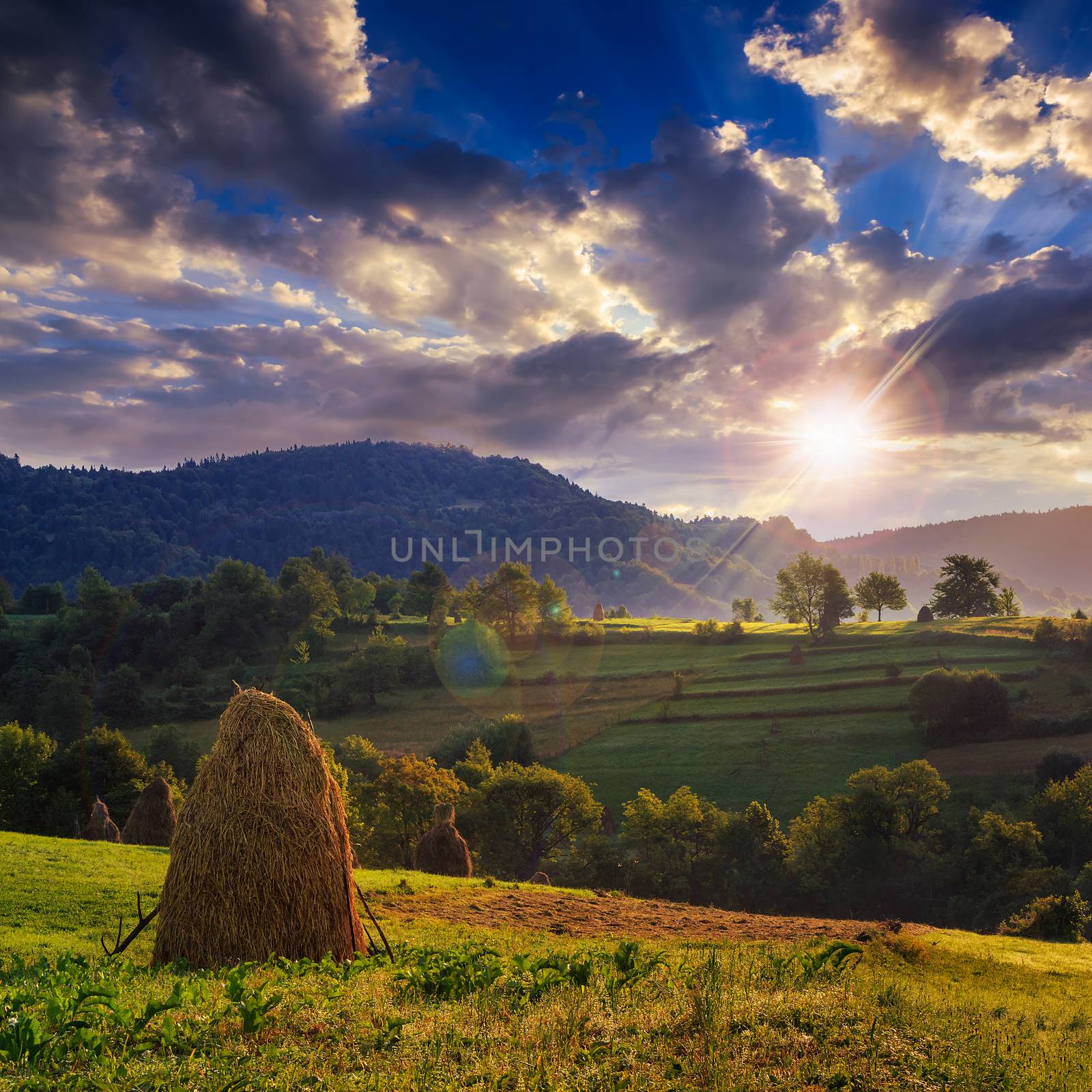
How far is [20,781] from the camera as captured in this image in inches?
1980

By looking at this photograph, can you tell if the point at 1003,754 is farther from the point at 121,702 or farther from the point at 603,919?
the point at 121,702

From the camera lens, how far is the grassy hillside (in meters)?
7.26

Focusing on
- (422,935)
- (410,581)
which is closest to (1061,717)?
(422,935)

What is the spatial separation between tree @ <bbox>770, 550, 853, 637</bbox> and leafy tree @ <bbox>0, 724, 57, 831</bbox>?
10339 centimetres

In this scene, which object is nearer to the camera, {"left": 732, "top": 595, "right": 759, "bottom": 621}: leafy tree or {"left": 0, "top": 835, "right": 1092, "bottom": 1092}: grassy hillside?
{"left": 0, "top": 835, "right": 1092, "bottom": 1092}: grassy hillside

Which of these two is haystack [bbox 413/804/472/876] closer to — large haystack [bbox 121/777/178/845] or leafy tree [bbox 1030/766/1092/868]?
large haystack [bbox 121/777/178/845]

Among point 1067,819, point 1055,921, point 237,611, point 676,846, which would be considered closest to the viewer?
point 1055,921

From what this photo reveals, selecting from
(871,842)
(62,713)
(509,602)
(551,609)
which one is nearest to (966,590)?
(551,609)

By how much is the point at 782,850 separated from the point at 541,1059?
47.9 m

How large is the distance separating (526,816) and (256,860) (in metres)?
43.2

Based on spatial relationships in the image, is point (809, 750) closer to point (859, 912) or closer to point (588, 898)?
point (859, 912)

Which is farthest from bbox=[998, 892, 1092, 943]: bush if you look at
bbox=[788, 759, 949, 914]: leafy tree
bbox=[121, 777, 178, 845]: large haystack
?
bbox=[121, 777, 178, 845]: large haystack

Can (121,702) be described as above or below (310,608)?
below

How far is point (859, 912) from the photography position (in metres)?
47.5
